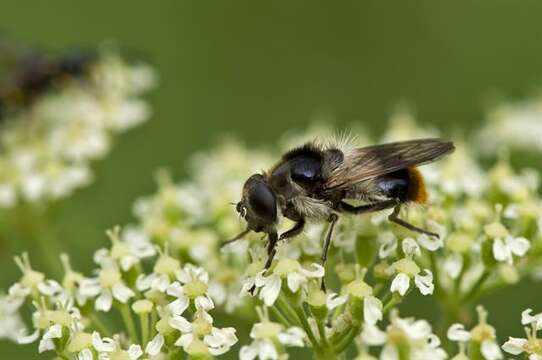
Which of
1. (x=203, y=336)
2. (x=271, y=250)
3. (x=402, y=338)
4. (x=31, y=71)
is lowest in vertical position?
(x=402, y=338)

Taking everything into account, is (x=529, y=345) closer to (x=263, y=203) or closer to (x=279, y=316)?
(x=279, y=316)

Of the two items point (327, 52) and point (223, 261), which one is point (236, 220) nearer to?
point (223, 261)

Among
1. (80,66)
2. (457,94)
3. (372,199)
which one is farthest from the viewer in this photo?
(457,94)

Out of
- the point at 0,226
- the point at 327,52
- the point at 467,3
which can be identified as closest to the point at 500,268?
the point at 0,226

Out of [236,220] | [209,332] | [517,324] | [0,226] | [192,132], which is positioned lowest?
[209,332]

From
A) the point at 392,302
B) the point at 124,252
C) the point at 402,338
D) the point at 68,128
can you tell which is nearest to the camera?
the point at 402,338

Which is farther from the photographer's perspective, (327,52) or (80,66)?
(327,52)

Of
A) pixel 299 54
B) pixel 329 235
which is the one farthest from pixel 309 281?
pixel 299 54

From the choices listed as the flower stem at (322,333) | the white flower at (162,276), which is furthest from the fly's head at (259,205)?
the flower stem at (322,333)
